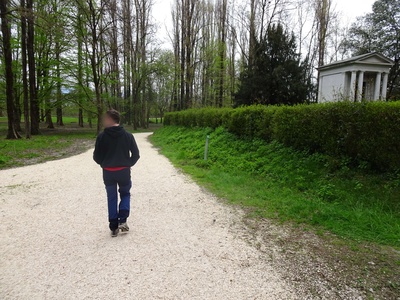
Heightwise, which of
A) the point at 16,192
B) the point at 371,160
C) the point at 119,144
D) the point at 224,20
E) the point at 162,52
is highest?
the point at 224,20

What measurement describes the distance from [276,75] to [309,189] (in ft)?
40.8

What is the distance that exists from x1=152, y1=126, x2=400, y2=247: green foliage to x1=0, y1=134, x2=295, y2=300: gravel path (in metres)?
0.98

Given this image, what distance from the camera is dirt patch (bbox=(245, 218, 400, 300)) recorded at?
2773 mm

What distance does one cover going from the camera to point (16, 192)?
644 cm

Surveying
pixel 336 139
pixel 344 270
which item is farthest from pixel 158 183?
pixel 344 270

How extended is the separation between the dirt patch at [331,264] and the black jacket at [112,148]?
2.26 meters

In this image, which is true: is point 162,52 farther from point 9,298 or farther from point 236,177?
point 9,298

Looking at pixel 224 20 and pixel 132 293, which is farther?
pixel 224 20

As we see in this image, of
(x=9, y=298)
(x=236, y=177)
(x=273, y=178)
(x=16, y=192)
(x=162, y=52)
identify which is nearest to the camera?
(x=9, y=298)

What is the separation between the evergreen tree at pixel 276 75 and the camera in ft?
56.4

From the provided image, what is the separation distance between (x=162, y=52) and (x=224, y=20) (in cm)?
826

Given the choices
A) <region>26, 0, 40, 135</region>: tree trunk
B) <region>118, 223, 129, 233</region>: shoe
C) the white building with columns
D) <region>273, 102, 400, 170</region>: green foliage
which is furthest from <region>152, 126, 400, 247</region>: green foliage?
<region>26, 0, 40, 135</region>: tree trunk

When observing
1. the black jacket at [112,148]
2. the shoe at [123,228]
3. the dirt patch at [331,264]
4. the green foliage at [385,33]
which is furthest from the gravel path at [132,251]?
the green foliage at [385,33]

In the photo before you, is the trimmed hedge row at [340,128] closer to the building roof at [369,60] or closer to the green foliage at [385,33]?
the building roof at [369,60]
